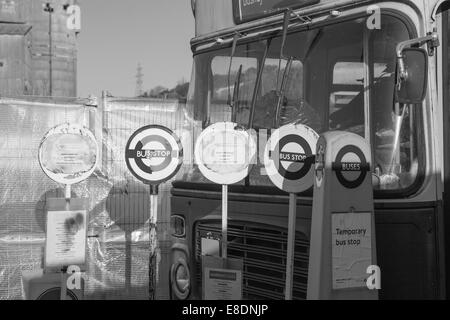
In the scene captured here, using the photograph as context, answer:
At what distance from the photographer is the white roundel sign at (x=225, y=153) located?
4.06 meters

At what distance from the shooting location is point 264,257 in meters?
3.85

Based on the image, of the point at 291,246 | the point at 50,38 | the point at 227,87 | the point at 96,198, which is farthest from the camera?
the point at 50,38

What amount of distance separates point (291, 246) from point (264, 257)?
39 cm

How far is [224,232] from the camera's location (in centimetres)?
399

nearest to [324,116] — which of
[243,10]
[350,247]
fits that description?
[350,247]

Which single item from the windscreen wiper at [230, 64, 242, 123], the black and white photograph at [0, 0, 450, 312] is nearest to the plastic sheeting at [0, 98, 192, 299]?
the black and white photograph at [0, 0, 450, 312]

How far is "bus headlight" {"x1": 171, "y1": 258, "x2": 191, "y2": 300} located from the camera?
4410mm

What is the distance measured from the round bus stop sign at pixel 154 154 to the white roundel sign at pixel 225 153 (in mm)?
A: 727

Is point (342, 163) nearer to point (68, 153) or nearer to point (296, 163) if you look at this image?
point (296, 163)

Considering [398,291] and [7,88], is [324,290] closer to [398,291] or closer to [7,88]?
[398,291]

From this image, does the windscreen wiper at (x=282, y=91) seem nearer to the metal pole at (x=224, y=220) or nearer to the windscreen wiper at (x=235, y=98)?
the windscreen wiper at (x=235, y=98)

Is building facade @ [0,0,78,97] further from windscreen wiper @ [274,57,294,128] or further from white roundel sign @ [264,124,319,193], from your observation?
white roundel sign @ [264,124,319,193]

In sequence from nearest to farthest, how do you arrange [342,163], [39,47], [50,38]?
[342,163], [39,47], [50,38]

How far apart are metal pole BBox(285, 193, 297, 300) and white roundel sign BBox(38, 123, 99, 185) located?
206cm
